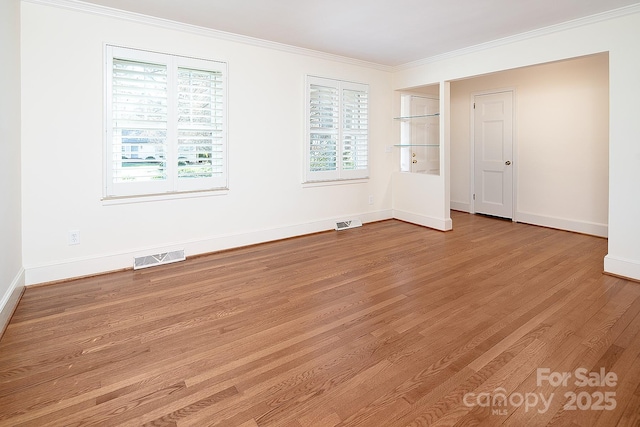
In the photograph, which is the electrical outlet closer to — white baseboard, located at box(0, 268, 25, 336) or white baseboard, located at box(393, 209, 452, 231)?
white baseboard, located at box(0, 268, 25, 336)

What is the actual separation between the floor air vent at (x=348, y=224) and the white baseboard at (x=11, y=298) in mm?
3715

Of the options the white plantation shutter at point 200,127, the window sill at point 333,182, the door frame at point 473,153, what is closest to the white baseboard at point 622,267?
the door frame at point 473,153

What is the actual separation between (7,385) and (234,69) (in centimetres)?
357

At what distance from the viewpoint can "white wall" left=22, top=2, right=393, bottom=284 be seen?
10.4 ft

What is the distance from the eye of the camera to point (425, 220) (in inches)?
220

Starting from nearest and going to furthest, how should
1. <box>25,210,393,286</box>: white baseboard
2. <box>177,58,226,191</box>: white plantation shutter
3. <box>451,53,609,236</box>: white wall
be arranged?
<box>25,210,393,286</box>: white baseboard → <box>177,58,226,191</box>: white plantation shutter → <box>451,53,609,236</box>: white wall

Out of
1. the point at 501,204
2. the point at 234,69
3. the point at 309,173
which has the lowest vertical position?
the point at 501,204

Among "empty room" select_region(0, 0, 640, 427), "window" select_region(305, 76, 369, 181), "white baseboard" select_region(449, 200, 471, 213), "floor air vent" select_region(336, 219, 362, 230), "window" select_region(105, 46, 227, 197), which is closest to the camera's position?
"empty room" select_region(0, 0, 640, 427)

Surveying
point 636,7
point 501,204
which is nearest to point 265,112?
point 636,7

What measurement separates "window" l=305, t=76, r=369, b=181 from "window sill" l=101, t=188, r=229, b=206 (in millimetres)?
1371

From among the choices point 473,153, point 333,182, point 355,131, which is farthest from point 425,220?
point 473,153

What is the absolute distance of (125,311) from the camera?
273cm

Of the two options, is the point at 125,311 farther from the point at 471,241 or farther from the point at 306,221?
the point at 471,241

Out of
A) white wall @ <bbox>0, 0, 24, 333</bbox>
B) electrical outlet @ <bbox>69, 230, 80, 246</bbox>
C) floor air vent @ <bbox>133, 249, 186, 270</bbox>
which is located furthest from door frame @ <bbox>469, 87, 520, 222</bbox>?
white wall @ <bbox>0, 0, 24, 333</bbox>
